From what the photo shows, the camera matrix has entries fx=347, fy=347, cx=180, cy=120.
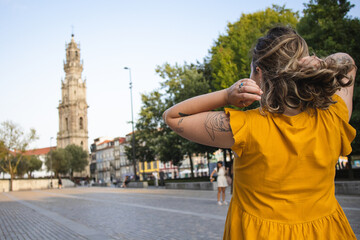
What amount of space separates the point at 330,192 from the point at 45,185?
195 feet

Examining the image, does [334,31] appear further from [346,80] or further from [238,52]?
[346,80]

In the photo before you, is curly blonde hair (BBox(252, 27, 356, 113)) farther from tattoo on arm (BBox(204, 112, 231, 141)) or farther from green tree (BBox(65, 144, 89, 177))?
green tree (BBox(65, 144, 89, 177))

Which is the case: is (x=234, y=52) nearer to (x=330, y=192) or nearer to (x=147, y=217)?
(x=147, y=217)

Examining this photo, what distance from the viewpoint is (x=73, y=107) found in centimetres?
11925

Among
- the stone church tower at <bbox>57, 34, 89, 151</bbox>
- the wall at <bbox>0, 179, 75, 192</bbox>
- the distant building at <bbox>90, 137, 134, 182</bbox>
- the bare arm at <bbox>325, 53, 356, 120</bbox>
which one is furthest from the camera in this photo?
the stone church tower at <bbox>57, 34, 89, 151</bbox>

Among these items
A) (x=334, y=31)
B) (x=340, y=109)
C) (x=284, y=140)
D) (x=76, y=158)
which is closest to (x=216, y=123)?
(x=284, y=140)

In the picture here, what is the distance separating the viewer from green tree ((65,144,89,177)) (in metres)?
91.0

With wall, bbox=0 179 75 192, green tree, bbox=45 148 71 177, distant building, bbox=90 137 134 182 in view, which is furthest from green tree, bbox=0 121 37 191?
distant building, bbox=90 137 134 182

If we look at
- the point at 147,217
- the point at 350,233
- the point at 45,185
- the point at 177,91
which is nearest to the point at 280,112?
the point at 350,233

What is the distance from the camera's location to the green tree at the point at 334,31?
16.8 metres

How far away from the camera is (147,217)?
1009 cm

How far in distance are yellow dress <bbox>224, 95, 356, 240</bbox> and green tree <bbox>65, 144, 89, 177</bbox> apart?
93.1 metres

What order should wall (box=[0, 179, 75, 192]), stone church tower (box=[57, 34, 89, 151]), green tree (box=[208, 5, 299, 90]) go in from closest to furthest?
1. green tree (box=[208, 5, 299, 90])
2. wall (box=[0, 179, 75, 192])
3. stone church tower (box=[57, 34, 89, 151])

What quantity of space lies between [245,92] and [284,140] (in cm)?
30
